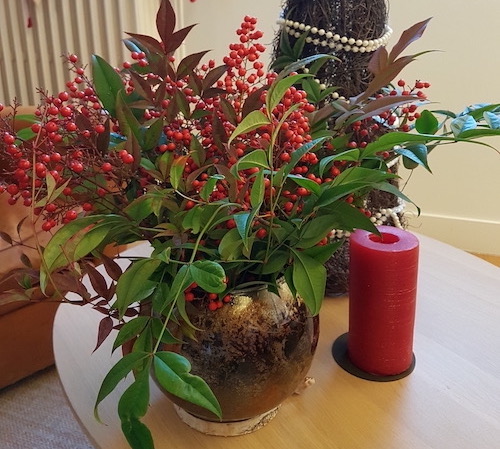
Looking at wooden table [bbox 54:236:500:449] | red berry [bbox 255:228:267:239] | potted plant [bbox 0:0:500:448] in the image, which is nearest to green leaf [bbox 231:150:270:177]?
potted plant [bbox 0:0:500:448]

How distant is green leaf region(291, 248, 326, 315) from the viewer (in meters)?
0.58

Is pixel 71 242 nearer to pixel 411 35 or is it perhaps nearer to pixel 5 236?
pixel 5 236

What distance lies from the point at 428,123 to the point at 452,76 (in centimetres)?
145

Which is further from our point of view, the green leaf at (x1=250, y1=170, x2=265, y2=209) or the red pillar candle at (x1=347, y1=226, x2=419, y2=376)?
the red pillar candle at (x1=347, y1=226, x2=419, y2=376)

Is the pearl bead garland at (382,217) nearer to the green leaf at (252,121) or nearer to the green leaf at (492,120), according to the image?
the green leaf at (492,120)

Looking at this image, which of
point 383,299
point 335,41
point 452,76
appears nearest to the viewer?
point 383,299

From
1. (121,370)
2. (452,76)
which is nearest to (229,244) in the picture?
(121,370)

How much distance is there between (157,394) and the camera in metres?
0.77

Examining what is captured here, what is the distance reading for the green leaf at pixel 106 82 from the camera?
1.78 ft

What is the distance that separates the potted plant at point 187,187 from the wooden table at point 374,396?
133 mm

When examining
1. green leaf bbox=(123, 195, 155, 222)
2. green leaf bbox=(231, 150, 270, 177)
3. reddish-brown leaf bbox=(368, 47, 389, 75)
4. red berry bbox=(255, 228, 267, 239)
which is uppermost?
reddish-brown leaf bbox=(368, 47, 389, 75)

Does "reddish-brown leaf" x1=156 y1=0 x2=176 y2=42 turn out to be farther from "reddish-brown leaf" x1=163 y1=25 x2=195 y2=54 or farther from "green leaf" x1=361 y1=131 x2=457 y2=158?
"green leaf" x1=361 y1=131 x2=457 y2=158

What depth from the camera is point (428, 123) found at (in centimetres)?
57

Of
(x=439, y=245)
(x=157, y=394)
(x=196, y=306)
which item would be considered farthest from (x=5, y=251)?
(x=439, y=245)
